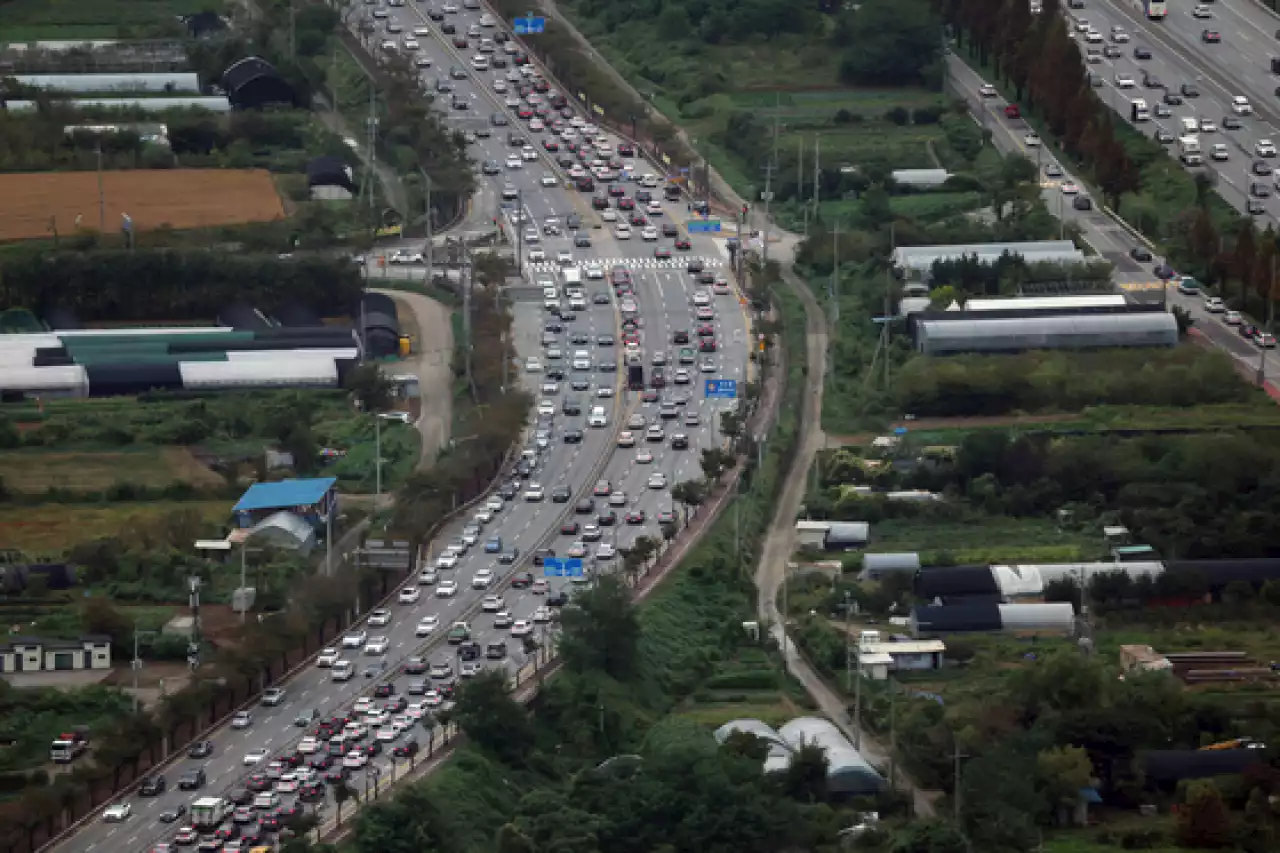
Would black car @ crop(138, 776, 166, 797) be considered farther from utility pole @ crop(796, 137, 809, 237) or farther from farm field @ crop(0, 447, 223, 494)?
utility pole @ crop(796, 137, 809, 237)

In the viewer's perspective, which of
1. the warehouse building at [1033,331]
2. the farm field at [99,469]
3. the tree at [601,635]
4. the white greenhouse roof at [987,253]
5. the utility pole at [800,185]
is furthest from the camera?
the utility pole at [800,185]

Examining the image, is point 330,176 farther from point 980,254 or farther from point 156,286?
point 980,254

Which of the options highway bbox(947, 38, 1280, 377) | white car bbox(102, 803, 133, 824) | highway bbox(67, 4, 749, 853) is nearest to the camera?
white car bbox(102, 803, 133, 824)

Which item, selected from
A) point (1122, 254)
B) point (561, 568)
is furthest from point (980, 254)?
point (561, 568)

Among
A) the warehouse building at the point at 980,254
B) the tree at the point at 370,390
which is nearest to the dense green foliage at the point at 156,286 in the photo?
the tree at the point at 370,390

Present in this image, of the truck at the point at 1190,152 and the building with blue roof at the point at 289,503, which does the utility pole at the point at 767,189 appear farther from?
the building with blue roof at the point at 289,503

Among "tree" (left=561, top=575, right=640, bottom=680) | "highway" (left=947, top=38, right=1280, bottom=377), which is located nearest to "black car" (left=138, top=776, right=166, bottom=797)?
"tree" (left=561, top=575, right=640, bottom=680)

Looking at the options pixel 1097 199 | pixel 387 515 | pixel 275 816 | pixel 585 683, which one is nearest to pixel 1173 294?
pixel 1097 199
